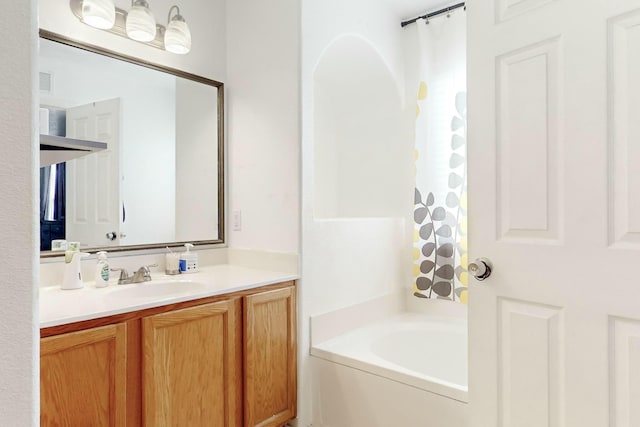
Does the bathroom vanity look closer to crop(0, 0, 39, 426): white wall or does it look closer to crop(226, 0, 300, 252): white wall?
crop(226, 0, 300, 252): white wall

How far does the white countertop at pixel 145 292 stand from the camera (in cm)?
133

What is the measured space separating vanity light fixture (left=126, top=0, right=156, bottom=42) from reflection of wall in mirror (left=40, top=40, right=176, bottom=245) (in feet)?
0.55

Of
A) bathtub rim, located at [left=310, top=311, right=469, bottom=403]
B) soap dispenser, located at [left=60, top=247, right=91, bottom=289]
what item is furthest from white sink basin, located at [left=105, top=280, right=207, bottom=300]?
bathtub rim, located at [left=310, top=311, right=469, bottom=403]

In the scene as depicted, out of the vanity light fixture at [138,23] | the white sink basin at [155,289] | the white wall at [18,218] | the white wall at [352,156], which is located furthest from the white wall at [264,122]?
the white wall at [18,218]

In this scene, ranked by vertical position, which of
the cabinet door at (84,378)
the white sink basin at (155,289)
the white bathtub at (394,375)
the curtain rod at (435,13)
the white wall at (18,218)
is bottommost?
the white bathtub at (394,375)

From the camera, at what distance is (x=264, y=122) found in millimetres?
2227

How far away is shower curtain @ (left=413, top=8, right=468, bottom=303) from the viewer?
251 centimetres

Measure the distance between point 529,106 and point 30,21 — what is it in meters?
1.28

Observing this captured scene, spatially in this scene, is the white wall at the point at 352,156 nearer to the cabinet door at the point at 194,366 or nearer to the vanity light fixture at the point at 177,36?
the cabinet door at the point at 194,366

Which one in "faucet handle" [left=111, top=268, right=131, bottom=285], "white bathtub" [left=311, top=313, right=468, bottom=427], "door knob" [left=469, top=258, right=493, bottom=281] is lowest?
"white bathtub" [left=311, top=313, right=468, bottom=427]

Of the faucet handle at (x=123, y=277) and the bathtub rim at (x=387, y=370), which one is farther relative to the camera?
the faucet handle at (x=123, y=277)

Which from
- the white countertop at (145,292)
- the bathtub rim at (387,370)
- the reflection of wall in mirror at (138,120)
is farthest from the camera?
the reflection of wall in mirror at (138,120)

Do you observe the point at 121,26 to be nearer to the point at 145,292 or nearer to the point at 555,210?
the point at 145,292

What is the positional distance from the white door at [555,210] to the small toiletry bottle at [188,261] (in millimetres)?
1396
